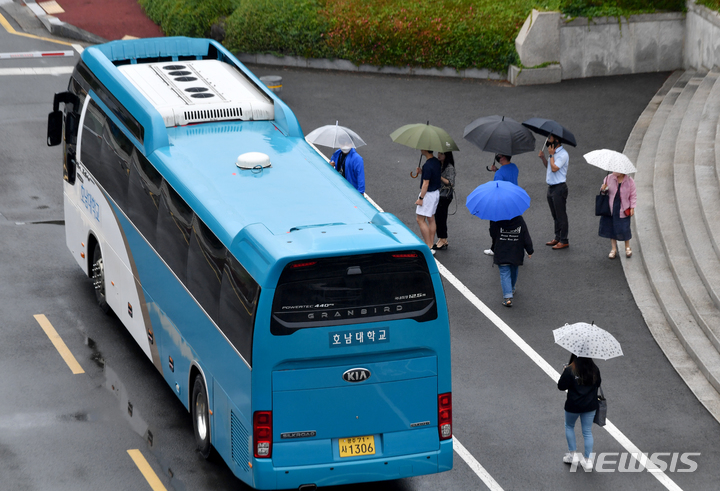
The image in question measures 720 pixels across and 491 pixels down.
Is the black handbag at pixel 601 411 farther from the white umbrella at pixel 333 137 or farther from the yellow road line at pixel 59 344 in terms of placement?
the yellow road line at pixel 59 344

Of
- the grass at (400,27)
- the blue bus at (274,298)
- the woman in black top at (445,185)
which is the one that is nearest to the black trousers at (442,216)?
the woman in black top at (445,185)

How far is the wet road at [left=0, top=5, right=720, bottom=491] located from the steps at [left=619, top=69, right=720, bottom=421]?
0.89 ft

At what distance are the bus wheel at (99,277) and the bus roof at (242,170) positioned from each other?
241 cm

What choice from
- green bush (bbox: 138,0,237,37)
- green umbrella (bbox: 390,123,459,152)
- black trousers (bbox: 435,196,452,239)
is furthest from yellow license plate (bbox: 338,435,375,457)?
green bush (bbox: 138,0,237,37)

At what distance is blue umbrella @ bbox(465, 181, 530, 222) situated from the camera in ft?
41.2

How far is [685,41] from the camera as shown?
2284 centimetres

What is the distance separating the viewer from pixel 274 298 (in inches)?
316

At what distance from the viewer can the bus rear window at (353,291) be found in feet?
26.5

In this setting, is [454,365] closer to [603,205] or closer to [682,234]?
[603,205]

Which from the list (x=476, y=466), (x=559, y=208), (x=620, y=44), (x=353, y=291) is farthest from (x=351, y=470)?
(x=620, y=44)

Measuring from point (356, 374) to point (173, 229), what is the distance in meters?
2.93

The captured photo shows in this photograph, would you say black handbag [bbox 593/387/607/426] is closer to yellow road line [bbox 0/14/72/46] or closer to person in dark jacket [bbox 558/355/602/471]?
person in dark jacket [bbox 558/355/602/471]

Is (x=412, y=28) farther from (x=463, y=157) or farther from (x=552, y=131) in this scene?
(x=552, y=131)

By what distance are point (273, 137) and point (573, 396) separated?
4.50 m
